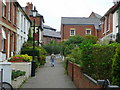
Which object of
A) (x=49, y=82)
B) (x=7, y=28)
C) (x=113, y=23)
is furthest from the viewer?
(x=113, y=23)

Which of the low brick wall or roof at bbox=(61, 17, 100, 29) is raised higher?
roof at bbox=(61, 17, 100, 29)

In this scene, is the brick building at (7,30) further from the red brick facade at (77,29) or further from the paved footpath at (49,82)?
the red brick facade at (77,29)

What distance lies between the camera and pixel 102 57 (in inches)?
414

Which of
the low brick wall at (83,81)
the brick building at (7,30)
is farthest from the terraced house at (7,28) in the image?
the low brick wall at (83,81)

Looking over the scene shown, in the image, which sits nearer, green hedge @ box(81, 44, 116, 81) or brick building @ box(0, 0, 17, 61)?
green hedge @ box(81, 44, 116, 81)

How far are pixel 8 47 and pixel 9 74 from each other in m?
11.2

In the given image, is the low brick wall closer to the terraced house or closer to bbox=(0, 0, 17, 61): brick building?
the terraced house

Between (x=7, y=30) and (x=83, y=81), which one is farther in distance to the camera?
(x=7, y=30)

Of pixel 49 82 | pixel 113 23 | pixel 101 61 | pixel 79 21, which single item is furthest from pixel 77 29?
pixel 101 61

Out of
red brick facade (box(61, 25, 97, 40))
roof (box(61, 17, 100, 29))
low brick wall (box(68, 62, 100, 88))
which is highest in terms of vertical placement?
roof (box(61, 17, 100, 29))

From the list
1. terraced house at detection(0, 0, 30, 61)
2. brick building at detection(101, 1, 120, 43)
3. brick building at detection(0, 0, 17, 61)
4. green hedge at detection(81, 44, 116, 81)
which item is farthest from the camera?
brick building at detection(101, 1, 120, 43)

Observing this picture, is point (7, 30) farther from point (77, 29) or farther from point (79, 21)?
point (79, 21)

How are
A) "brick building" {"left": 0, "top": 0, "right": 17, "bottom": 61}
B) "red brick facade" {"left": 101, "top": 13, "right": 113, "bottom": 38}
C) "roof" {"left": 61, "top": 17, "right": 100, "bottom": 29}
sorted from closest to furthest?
1. "brick building" {"left": 0, "top": 0, "right": 17, "bottom": 61}
2. "red brick facade" {"left": 101, "top": 13, "right": 113, "bottom": 38}
3. "roof" {"left": 61, "top": 17, "right": 100, "bottom": 29}

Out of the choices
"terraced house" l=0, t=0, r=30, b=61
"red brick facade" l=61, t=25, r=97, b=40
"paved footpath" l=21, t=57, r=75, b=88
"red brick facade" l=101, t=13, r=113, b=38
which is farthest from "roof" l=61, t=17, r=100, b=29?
"paved footpath" l=21, t=57, r=75, b=88
